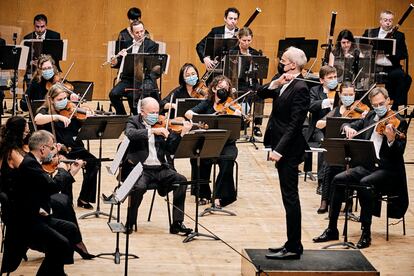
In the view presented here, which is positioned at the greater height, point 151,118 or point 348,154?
point 151,118

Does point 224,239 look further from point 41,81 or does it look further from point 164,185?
point 41,81

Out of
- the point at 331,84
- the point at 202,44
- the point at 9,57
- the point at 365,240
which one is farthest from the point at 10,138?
the point at 202,44

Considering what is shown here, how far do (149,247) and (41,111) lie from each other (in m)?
1.87

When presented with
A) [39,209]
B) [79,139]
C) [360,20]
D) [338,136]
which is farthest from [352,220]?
[360,20]

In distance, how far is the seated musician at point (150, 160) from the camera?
29.1 ft

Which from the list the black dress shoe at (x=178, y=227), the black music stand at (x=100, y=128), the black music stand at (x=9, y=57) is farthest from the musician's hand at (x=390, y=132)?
the black music stand at (x=9, y=57)

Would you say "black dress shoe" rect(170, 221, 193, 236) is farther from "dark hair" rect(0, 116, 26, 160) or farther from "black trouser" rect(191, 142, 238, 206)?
"dark hair" rect(0, 116, 26, 160)

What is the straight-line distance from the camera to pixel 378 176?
28.7ft

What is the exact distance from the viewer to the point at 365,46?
12.2 metres

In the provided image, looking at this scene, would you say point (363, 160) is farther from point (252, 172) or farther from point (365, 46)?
point (365, 46)

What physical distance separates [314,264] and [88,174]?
306 centimetres

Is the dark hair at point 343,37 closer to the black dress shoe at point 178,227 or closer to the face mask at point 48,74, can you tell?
the face mask at point 48,74

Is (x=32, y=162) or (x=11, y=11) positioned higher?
(x=11, y=11)

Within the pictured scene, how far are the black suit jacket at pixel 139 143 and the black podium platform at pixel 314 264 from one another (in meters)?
1.68
